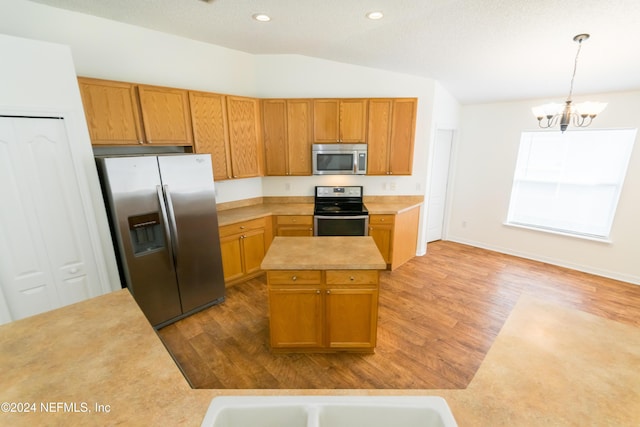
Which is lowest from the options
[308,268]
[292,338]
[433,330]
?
[433,330]

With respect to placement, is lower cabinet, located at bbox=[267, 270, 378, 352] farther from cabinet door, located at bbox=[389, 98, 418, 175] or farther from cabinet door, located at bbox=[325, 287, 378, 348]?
cabinet door, located at bbox=[389, 98, 418, 175]

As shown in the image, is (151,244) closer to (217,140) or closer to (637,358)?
(217,140)

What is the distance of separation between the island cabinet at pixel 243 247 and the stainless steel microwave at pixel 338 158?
Result: 112 cm

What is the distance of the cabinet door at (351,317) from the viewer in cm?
214

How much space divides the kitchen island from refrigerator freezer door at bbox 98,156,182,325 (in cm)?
117

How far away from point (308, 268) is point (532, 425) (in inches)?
57.6

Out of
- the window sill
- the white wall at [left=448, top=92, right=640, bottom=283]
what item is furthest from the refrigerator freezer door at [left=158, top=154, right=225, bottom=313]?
the window sill

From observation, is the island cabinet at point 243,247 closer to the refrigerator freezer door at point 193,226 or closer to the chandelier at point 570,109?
the refrigerator freezer door at point 193,226

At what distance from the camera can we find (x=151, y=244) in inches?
100

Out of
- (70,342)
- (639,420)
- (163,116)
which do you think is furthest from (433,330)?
(163,116)

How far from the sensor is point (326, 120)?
3736mm

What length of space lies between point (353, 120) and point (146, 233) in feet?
9.44

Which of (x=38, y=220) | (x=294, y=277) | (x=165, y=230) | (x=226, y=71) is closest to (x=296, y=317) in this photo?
(x=294, y=277)

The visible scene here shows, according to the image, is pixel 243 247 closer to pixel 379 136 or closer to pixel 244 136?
pixel 244 136
